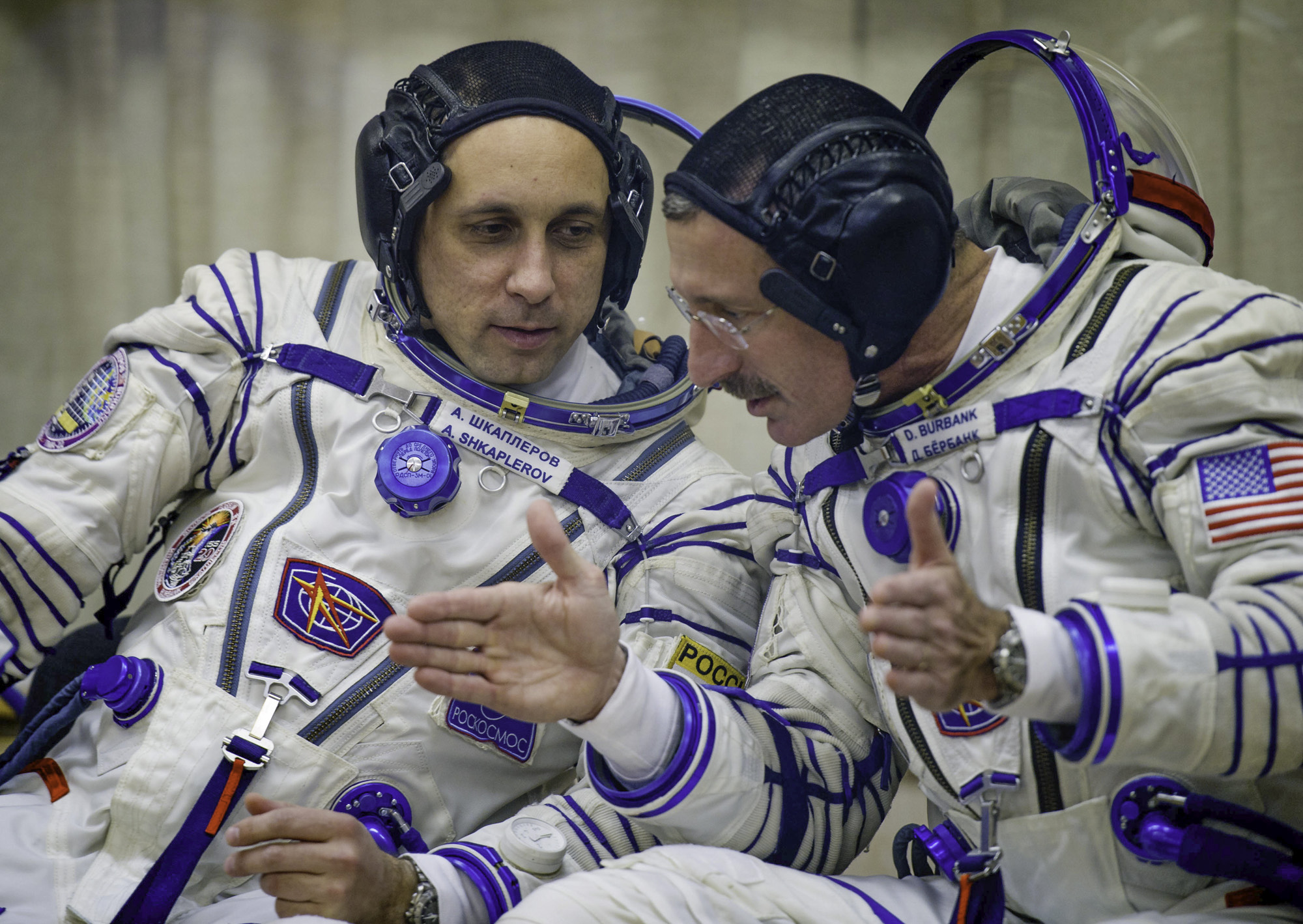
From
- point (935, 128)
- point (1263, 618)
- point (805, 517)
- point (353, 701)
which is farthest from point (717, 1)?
Answer: point (1263, 618)

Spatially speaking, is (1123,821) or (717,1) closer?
(1123,821)

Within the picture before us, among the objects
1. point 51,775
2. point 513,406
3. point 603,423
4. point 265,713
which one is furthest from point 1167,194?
point 51,775

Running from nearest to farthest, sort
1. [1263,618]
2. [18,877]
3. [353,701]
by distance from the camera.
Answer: [1263,618], [18,877], [353,701]

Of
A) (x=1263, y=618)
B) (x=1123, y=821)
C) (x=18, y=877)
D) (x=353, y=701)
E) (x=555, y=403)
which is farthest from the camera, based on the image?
(x=555, y=403)

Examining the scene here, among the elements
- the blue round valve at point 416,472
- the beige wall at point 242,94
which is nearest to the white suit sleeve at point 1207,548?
the blue round valve at point 416,472

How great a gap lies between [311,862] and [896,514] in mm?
817

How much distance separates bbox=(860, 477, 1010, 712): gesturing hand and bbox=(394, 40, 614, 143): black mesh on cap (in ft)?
3.17

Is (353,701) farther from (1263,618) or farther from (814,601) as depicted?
(1263,618)

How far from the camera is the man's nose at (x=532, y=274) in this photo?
1.70 m

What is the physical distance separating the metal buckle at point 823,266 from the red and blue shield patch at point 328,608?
808 mm

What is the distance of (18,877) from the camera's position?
1503 mm

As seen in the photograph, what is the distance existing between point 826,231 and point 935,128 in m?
0.49

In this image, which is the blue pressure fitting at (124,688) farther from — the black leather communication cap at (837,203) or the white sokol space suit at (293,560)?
the black leather communication cap at (837,203)

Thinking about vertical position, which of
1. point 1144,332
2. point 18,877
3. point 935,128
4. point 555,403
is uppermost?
point 935,128
